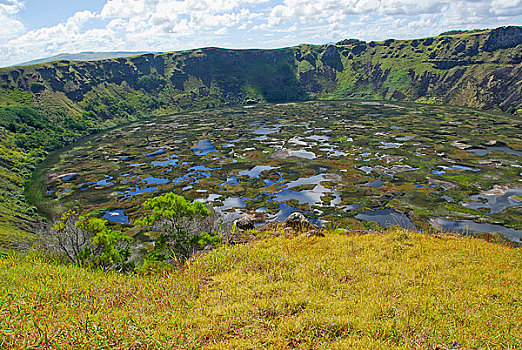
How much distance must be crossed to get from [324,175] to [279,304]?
9737cm

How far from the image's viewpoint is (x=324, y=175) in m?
107

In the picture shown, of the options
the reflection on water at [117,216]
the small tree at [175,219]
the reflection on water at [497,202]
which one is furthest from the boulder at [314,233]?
the reflection on water at [497,202]

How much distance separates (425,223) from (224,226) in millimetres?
46450

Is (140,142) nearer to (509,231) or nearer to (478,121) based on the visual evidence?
(509,231)

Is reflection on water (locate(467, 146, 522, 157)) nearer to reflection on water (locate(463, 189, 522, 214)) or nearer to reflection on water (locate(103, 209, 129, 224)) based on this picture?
reflection on water (locate(463, 189, 522, 214))

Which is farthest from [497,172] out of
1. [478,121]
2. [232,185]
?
[478,121]

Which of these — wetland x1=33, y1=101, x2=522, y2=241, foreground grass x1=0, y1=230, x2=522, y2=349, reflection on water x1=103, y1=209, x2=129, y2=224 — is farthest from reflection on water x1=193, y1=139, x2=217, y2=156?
foreground grass x1=0, y1=230, x2=522, y2=349

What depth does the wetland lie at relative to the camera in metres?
78.1

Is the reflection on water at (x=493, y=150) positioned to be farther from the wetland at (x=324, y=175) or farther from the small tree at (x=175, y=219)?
the small tree at (x=175, y=219)

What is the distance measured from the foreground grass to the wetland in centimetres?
3656

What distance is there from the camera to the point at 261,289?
13.4 meters

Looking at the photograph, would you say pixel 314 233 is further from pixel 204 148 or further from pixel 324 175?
pixel 204 148

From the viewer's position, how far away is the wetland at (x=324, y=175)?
78062mm

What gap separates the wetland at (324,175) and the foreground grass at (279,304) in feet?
120
